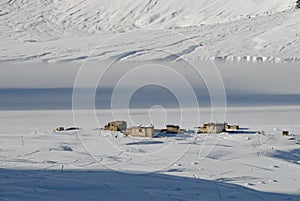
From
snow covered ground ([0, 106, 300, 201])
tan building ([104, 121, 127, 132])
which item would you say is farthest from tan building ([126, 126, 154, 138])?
tan building ([104, 121, 127, 132])

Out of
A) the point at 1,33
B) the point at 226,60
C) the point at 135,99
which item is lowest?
the point at 135,99

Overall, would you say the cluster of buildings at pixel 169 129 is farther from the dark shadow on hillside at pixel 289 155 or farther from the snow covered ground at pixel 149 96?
the dark shadow on hillside at pixel 289 155

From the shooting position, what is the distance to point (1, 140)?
13.0 metres

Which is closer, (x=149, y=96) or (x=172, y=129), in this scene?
(x=172, y=129)

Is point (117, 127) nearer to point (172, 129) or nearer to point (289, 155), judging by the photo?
point (172, 129)

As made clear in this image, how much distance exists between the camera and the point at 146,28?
38.2 m

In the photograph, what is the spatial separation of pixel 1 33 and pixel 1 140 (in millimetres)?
25339

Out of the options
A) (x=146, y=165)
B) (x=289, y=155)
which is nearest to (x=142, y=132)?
(x=289, y=155)

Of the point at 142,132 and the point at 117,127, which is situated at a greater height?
the point at 117,127

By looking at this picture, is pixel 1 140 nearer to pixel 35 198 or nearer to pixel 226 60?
pixel 35 198

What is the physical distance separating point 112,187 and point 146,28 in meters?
30.8

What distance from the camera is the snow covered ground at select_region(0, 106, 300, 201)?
780 cm

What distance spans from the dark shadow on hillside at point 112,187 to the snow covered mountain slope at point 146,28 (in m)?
20.7

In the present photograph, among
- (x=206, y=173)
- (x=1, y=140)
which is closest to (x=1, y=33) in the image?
(x=1, y=140)
